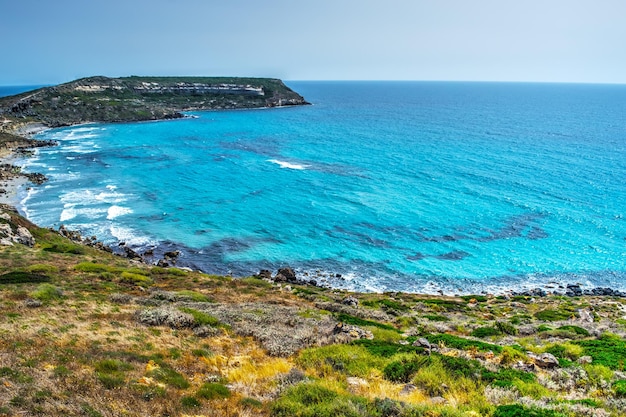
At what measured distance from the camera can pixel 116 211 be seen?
209 feet

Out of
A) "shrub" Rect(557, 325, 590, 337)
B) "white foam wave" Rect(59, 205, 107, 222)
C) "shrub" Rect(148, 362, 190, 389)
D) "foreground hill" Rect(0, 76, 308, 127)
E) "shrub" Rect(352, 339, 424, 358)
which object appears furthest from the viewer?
"foreground hill" Rect(0, 76, 308, 127)

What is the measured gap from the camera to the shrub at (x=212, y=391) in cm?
1476

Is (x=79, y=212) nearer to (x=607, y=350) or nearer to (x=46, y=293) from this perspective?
(x=46, y=293)

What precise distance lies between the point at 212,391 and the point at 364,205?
175 ft

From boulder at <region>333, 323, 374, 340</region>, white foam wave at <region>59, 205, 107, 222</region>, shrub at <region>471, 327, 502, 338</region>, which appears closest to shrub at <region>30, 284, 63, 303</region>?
boulder at <region>333, 323, 374, 340</region>

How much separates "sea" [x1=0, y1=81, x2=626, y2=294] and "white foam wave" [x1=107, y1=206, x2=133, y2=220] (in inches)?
12.0

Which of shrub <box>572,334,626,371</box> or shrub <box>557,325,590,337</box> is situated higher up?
shrub <box>572,334,626,371</box>

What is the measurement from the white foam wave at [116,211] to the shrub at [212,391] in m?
52.9

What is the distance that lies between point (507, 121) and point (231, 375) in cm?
16990

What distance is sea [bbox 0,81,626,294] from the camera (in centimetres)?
4844

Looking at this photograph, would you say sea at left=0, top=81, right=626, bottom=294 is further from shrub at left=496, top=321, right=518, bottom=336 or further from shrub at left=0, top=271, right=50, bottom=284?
shrub at left=0, top=271, right=50, bottom=284

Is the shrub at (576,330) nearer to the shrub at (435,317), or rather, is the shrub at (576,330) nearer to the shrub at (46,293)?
the shrub at (435,317)

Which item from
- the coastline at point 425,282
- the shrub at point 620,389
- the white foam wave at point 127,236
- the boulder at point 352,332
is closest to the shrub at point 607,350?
the shrub at point 620,389

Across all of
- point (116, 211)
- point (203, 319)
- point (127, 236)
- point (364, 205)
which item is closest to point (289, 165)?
point (364, 205)
